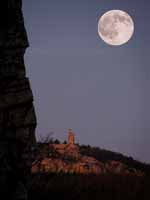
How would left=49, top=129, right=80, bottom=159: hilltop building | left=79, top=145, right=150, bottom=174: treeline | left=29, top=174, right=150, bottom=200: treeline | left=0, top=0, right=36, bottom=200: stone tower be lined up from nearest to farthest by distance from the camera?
left=0, top=0, right=36, bottom=200: stone tower < left=29, top=174, right=150, bottom=200: treeline < left=49, top=129, right=80, bottom=159: hilltop building < left=79, top=145, right=150, bottom=174: treeline

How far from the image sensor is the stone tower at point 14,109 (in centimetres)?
1553

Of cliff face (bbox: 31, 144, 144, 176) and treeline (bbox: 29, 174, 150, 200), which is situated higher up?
treeline (bbox: 29, 174, 150, 200)

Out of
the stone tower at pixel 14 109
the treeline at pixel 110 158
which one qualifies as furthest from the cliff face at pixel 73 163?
the stone tower at pixel 14 109

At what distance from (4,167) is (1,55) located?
4.41 m

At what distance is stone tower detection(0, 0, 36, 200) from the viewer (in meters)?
15.5

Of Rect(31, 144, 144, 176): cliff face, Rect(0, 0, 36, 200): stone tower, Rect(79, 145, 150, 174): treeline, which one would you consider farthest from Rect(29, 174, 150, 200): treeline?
Rect(79, 145, 150, 174): treeline

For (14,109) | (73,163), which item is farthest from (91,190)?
(73,163)

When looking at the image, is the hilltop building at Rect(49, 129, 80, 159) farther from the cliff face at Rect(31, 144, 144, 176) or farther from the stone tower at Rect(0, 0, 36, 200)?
the stone tower at Rect(0, 0, 36, 200)

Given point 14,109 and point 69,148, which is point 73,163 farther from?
point 14,109

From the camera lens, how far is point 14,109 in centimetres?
1617

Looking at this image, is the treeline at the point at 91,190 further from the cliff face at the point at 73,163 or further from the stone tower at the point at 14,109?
the cliff face at the point at 73,163

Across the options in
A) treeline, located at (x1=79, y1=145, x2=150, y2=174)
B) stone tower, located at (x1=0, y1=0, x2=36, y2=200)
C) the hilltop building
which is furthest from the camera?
treeline, located at (x1=79, y1=145, x2=150, y2=174)

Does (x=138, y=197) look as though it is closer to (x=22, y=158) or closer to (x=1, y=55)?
(x=22, y=158)

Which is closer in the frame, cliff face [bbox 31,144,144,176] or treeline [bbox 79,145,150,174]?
cliff face [bbox 31,144,144,176]
